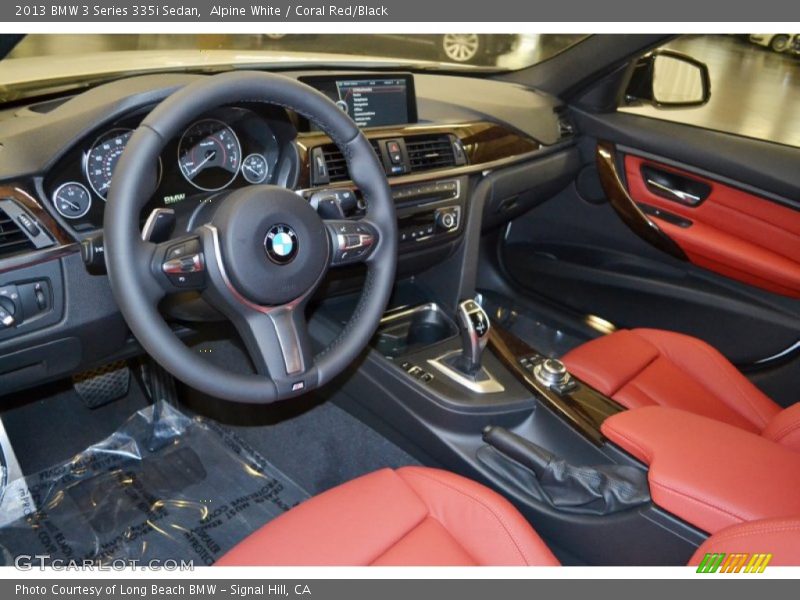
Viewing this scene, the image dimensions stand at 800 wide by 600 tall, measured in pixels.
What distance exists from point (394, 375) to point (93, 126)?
0.84 metres

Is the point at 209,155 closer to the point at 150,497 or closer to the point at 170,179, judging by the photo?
the point at 170,179

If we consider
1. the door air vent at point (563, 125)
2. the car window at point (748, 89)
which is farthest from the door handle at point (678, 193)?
the door air vent at point (563, 125)

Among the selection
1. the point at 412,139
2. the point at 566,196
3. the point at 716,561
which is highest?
the point at 412,139

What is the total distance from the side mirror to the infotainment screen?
0.86m

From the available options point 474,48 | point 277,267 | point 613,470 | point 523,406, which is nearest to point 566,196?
point 474,48

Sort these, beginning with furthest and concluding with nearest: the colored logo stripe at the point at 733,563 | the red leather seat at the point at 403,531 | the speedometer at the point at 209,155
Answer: the speedometer at the point at 209,155 → the red leather seat at the point at 403,531 → the colored logo stripe at the point at 733,563

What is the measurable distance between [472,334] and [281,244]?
0.65 meters

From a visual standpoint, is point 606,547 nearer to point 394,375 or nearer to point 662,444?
point 662,444

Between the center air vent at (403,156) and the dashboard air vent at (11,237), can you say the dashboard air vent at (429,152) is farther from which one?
the dashboard air vent at (11,237)

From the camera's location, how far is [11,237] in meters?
1.12

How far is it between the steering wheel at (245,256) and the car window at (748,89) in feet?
4.14

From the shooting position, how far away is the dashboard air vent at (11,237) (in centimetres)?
110

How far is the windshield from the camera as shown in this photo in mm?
1288

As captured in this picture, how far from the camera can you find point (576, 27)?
1670 mm
